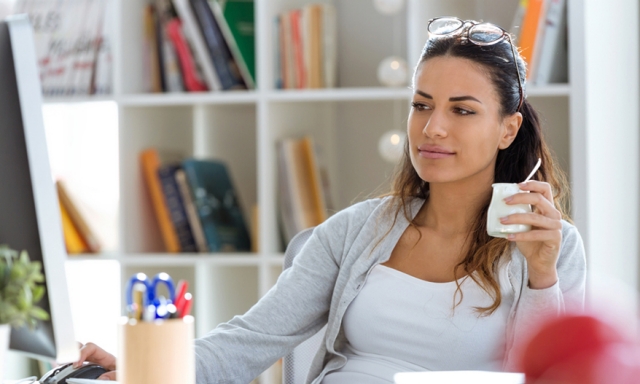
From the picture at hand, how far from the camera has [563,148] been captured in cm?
223

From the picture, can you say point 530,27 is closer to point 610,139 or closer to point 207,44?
point 610,139

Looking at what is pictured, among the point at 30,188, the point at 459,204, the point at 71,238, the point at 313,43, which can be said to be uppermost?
the point at 313,43

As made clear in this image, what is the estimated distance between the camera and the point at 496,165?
1630mm

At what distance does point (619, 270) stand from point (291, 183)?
0.97m

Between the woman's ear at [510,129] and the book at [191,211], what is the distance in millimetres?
1137

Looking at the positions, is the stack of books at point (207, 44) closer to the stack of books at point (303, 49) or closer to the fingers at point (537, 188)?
the stack of books at point (303, 49)

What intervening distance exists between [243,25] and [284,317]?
1.21m

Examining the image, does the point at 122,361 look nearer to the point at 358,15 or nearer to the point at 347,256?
the point at 347,256

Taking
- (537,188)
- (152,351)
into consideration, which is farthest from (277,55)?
(152,351)

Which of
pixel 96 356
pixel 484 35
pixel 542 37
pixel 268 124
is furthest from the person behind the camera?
pixel 268 124

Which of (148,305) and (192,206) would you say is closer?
(148,305)

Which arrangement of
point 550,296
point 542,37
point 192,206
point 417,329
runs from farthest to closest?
point 192,206, point 542,37, point 417,329, point 550,296

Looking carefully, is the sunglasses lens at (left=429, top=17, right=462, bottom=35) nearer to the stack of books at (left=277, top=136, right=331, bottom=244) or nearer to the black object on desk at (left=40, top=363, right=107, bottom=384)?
the stack of books at (left=277, top=136, right=331, bottom=244)

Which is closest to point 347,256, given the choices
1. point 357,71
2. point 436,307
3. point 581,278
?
point 436,307
